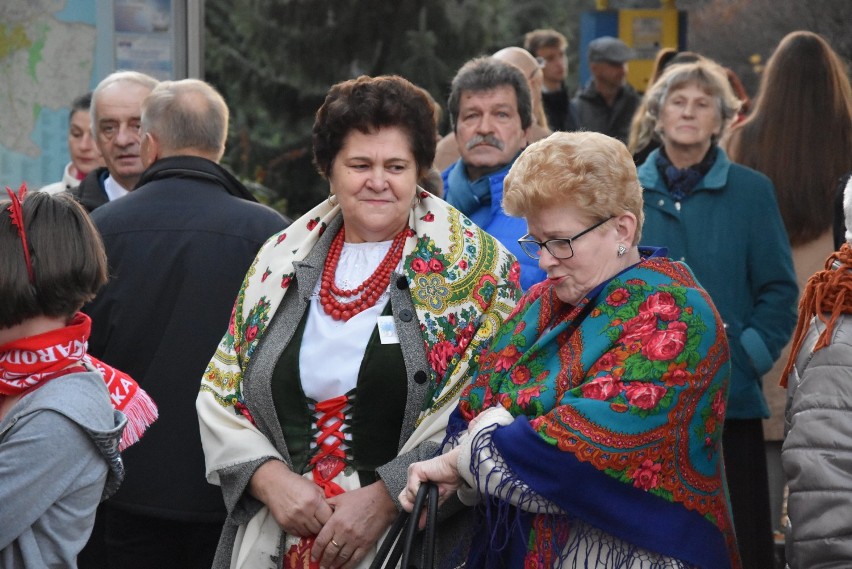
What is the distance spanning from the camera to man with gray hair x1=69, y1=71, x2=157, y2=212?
5895mm

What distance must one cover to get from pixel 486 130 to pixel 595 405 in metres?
2.29

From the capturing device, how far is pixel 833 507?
9.41 feet

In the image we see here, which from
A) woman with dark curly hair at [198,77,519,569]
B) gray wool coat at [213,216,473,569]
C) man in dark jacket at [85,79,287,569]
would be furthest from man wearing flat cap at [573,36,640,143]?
gray wool coat at [213,216,473,569]

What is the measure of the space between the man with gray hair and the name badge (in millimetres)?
2510

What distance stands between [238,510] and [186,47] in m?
4.45

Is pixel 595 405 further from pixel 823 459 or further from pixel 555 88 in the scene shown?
pixel 555 88

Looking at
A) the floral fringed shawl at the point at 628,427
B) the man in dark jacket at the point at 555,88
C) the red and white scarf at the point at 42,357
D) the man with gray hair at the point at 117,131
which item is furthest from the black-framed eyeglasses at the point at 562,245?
A: the man in dark jacket at the point at 555,88

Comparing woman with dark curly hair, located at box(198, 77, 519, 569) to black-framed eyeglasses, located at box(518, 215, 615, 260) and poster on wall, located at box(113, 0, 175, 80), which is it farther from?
poster on wall, located at box(113, 0, 175, 80)

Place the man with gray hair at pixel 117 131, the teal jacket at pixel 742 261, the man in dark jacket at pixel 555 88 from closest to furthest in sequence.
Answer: the teal jacket at pixel 742 261, the man with gray hair at pixel 117 131, the man in dark jacket at pixel 555 88

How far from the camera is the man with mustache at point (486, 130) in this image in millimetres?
5055

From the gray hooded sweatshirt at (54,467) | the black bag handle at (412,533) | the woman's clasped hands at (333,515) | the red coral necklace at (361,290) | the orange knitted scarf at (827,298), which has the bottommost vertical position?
the woman's clasped hands at (333,515)

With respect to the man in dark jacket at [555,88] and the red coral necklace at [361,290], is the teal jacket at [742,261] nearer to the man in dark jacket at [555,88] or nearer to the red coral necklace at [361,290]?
the red coral necklace at [361,290]

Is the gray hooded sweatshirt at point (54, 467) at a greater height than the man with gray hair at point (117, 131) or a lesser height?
lesser

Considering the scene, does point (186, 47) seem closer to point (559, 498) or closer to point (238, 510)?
point (238, 510)
